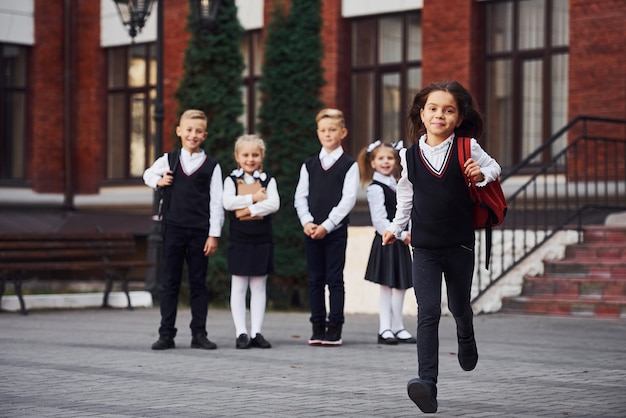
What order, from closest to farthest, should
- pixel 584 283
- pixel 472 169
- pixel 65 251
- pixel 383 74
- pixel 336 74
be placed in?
pixel 472 169 → pixel 584 283 → pixel 65 251 → pixel 383 74 → pixel 336 74

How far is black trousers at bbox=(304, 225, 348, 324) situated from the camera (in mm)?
10227

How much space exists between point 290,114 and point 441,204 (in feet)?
31.6

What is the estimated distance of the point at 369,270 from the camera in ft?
35.2

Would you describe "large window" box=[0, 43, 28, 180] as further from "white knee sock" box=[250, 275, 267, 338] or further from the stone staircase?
"white knee sock" box=[250, 275, 267, 338]

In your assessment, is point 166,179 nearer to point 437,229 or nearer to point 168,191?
point 168,191

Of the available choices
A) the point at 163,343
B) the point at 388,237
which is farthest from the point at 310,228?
the point at 388,237

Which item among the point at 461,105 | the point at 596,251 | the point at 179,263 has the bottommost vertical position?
the point at 596,251

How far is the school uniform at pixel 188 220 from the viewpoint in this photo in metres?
9.94

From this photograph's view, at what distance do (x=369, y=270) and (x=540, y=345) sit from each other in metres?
1.63

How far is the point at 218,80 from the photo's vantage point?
16.6m

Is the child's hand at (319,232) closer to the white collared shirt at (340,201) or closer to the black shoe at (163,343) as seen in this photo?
the white collared shirt at (340,201)

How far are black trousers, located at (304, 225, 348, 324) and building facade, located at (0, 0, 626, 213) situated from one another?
7.14 m

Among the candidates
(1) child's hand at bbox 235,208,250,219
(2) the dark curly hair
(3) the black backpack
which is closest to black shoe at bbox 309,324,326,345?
(1) child's hand at bbox 235,208,250,219

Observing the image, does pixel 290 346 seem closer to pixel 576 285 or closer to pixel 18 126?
pixel 576 285
